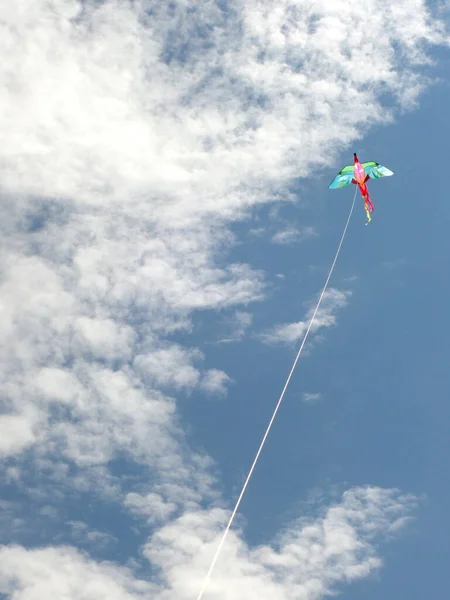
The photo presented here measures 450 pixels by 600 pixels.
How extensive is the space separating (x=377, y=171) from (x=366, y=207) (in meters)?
2.78

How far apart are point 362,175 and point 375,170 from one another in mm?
1057

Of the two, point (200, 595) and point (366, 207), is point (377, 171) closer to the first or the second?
point (366, 207)

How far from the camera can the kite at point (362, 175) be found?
5244cm

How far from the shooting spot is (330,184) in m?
53.2

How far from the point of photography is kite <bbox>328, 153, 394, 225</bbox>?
52.4 m

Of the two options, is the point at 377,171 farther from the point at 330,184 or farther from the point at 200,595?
Result: the point at 200,595

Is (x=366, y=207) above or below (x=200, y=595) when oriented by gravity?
above

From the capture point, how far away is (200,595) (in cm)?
2489

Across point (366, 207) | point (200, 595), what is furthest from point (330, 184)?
point (200, 595)

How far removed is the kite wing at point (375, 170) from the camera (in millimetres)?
52406

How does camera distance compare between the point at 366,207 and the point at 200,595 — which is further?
the point at 366,207

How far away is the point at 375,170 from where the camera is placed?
5262cm

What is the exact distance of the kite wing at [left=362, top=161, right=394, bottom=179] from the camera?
52.4m

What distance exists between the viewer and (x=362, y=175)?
5256 cm
